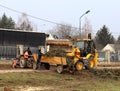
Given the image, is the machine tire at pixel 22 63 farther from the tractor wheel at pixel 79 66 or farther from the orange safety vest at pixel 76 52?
the tractor wheel at pixel 79 66

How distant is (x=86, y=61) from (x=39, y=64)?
422 cm

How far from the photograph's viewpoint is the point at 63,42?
3269 centimetres

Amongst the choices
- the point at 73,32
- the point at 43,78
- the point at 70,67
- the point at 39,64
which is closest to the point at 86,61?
the point at 70,67

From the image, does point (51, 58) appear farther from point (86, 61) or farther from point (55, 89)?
point (55, 89)

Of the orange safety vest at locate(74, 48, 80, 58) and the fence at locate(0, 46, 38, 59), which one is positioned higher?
the fence at locate(0, 46, 38, 59)

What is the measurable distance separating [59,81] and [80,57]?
7.07 metres

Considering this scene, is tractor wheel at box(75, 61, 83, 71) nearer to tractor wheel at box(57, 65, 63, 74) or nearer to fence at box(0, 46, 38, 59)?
tractor wheel at box(57, 65, 63, 74)

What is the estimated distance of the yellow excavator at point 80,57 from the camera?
30.3m

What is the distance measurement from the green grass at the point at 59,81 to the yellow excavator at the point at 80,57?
87 cm

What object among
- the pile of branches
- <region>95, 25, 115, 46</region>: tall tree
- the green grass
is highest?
<region>95, 25, 115, 46</region>: tall tree

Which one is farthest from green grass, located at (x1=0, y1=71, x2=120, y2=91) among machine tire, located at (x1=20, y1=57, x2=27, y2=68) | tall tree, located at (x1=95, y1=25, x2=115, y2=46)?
tall tree, located at (x1=95, y1=25, x2=115, y2=46)

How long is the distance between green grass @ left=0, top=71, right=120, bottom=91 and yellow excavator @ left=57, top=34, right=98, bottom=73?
87cm

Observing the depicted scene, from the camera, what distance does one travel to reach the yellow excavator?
30344 millimetres

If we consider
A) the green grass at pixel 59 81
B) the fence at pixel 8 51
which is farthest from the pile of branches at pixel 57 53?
the fence at pixel 8 51
